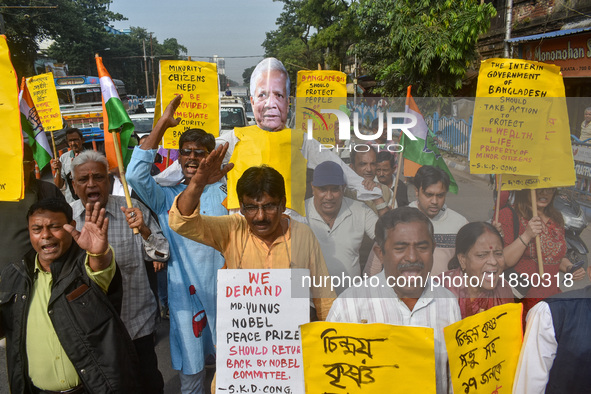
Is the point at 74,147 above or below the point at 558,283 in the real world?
above

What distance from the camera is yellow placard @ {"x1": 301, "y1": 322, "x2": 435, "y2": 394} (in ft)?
5.67

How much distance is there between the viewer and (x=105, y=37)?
47719mm

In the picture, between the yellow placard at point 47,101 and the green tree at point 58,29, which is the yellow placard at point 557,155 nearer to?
the yellow placard at point 47,101

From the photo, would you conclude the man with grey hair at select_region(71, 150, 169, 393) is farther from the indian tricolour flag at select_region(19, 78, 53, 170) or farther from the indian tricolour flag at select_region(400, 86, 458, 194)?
the indian tricolour flag at select_region(400, 86, 458, 194)

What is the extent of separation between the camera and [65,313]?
207 cm

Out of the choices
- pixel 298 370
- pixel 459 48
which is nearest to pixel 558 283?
pixel 298 370

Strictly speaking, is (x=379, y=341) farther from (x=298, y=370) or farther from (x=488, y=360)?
(x=488, y=360)

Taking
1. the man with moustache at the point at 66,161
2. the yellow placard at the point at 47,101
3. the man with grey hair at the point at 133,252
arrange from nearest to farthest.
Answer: the man with grey hair at the point at 133,252
the man with moustache at the point at 66,161
the yellow placard at the point at 47,101

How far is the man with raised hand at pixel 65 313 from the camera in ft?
6.78

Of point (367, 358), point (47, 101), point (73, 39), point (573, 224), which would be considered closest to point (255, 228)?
point (367, 358)

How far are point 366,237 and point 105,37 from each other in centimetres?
5209

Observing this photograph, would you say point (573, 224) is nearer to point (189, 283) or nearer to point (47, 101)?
point (189, 283)

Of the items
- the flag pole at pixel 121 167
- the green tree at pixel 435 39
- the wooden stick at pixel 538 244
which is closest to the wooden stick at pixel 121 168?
the flag pole at pixel 121 167

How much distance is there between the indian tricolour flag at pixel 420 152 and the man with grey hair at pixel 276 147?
0.19m
